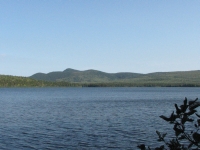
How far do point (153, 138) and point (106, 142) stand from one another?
6.53m

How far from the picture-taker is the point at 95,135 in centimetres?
3981

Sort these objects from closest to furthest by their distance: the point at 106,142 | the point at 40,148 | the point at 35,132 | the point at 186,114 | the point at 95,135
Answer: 1. the point at 186,114
2. the point at 40,148
3. the point at 106,142
4. the point at 95,135
5. the point at 35,132

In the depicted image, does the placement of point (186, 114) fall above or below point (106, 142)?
above

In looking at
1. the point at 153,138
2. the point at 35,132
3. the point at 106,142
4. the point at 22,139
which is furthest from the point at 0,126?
the point at 153,138

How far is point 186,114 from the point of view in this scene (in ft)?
18.8

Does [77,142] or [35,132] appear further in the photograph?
[35,132]

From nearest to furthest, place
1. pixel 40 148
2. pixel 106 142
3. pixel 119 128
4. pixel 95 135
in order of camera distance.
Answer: pixel 40 148
pixel 106 142
pixel 95 135
pixel 119 128

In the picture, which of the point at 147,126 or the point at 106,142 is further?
the point at 147,126

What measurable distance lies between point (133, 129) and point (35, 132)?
1473 cm

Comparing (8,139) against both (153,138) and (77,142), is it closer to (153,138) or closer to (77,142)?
(77,142)

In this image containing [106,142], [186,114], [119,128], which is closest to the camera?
[186,114]

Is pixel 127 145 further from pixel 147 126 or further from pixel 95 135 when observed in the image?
pixel 147 126

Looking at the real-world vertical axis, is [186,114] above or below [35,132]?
above

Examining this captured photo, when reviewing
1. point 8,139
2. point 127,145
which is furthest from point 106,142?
point 8,139
